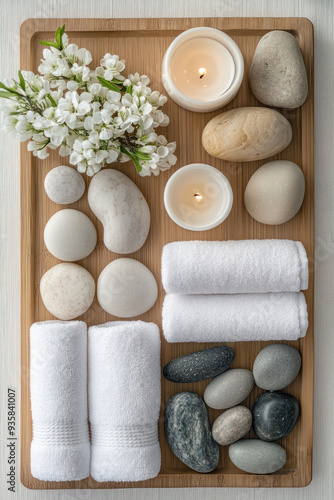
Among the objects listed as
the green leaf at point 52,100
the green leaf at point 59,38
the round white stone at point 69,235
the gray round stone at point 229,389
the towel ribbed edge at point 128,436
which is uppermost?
the green leaf at point 59,38

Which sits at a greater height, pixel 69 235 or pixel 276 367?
pixel 69 235

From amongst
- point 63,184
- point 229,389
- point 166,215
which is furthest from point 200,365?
point 63,184

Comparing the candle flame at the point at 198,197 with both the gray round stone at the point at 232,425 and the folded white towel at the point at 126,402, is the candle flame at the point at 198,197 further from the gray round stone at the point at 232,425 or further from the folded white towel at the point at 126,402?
the gray round stone at the point at 232,425

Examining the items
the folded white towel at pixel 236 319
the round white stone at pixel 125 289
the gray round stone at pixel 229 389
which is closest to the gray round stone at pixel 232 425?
the gray round stone at pixel 229 389

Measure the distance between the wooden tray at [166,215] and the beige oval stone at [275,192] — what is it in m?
0.03

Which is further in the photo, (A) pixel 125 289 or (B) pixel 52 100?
(A) pixel 125 289

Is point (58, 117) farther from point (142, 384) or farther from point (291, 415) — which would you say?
point (291, 415)

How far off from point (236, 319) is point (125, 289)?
201 millimetres

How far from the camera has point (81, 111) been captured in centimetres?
73

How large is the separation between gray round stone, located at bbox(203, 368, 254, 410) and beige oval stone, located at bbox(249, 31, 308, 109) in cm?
48

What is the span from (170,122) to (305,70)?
247 mm

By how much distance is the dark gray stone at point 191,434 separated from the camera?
2.75 feet

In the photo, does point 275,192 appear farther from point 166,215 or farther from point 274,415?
point 274,415

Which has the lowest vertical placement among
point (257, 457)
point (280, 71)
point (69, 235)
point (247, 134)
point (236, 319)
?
point (257, 457)
